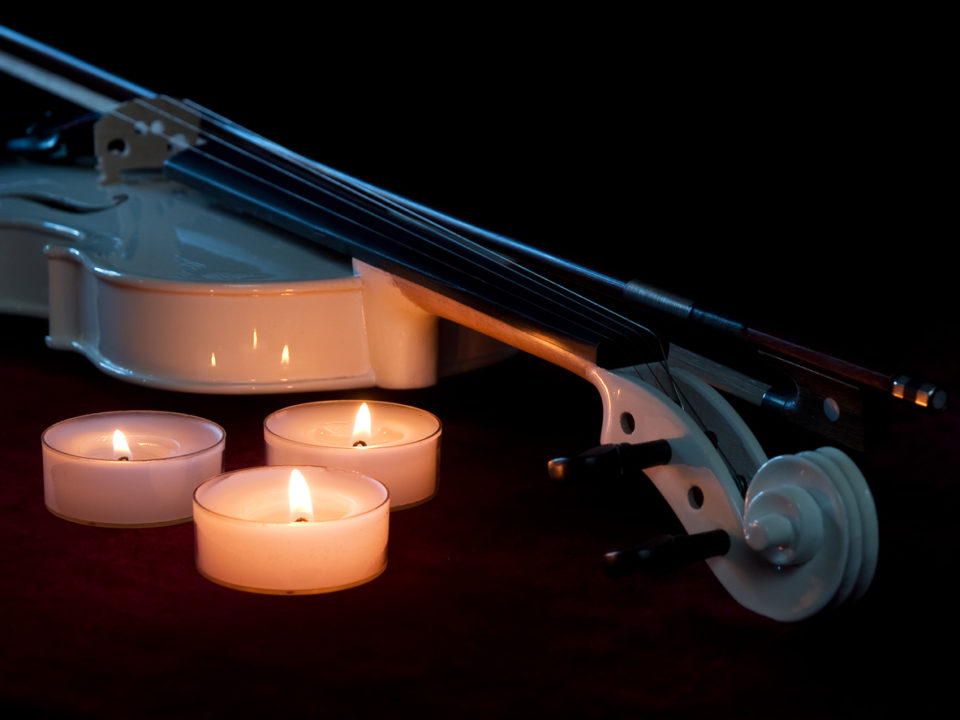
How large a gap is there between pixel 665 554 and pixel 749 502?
8cm

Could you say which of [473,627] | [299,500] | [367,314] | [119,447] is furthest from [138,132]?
[473,627]

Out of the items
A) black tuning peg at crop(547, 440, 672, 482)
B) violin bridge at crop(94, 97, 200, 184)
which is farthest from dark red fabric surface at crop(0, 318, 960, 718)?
violin bridge at crop(94, 97, 200, 184)

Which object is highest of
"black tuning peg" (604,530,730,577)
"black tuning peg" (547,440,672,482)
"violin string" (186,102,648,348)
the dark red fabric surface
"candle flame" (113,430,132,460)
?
"violin string" (186,102,648,348)

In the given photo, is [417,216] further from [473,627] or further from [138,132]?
[138,132]

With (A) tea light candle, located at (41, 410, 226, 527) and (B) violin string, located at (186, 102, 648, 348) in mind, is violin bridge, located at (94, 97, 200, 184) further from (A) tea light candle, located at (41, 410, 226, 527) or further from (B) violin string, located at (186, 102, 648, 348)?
(A) tea light candle, located at (41, 410, 226, 527)

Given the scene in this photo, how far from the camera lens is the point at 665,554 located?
85 centimetres

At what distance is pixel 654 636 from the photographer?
2.97 ft

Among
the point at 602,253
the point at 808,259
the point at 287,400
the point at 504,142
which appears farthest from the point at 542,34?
the point at 287,400

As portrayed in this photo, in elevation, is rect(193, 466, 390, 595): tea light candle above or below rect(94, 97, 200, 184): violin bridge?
below

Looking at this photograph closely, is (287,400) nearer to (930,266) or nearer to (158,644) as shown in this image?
(158,644)

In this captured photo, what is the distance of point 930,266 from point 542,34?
0.81m

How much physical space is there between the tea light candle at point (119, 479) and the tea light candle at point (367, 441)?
0.22ft

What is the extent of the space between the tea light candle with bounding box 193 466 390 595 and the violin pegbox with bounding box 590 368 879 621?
21cm

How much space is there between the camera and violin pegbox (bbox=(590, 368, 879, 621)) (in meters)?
0.84
